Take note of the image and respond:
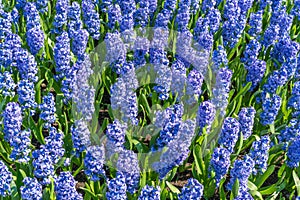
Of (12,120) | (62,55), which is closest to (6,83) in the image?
(62,55)

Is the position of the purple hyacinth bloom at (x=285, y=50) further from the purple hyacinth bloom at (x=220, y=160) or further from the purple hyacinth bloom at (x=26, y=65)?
the purple hyacinth bloom at (x=26, y=65)

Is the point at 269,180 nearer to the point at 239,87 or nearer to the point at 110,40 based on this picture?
the point at 239,87

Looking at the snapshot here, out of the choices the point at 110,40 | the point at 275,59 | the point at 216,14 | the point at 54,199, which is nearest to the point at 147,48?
the point at 110,40

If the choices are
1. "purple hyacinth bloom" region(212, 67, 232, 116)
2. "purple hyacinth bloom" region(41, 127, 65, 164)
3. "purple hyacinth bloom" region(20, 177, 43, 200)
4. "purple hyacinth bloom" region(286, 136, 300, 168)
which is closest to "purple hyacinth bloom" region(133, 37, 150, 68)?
"purple hyacinth bloom" region(212, 67, 232, 116)

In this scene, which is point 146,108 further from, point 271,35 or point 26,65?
point 271,35

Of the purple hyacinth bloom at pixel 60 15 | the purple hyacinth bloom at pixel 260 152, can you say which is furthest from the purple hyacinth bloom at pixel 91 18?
the purple hyacinth bloom at pixel 260 152

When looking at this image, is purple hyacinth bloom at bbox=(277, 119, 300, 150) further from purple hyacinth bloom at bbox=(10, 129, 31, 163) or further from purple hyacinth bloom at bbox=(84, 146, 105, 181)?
purple hyacinth bloom at bbox=(10, 129, 31, 163)
